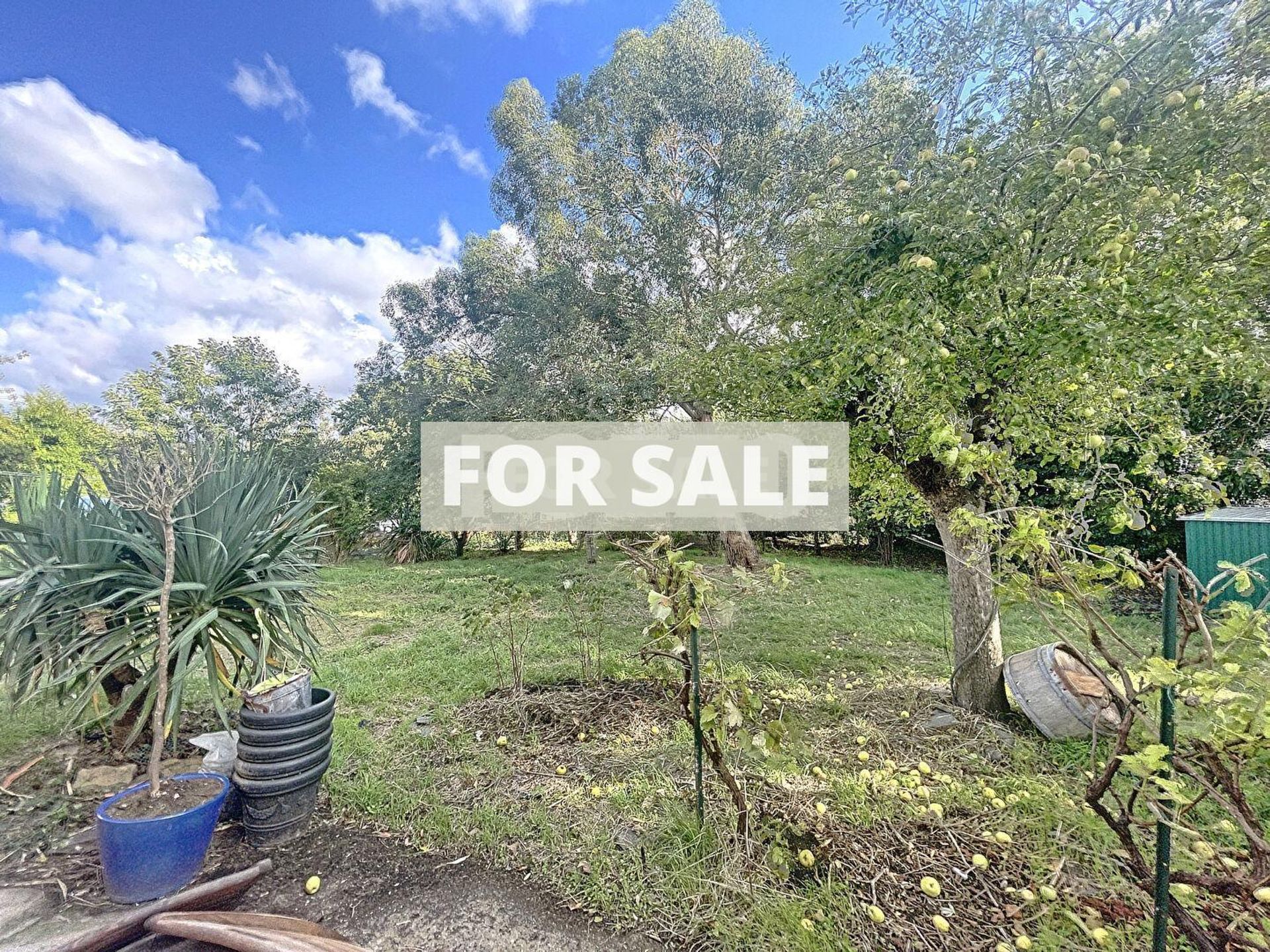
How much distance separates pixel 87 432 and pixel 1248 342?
24298 millimetres

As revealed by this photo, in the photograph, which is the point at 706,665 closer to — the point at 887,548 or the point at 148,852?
the point at 148,852

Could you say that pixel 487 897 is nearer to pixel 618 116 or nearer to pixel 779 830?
pixel 779 830

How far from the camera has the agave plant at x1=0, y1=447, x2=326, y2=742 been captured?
2.11 meters

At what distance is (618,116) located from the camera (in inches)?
265

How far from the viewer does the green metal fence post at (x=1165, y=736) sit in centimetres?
108

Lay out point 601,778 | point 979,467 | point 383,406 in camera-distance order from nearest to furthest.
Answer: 1. point 979,467
2. point 601,778
3. point 383,406

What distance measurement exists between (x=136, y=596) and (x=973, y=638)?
430 centimetres

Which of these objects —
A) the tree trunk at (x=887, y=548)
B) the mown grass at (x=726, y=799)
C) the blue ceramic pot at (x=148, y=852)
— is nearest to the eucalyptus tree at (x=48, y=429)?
the mown grass at (x=726, y=799)

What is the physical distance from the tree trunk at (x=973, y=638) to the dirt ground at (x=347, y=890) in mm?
2275

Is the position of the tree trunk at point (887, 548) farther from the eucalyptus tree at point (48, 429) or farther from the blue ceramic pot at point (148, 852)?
the eucalyptus tree at point (48, 429)

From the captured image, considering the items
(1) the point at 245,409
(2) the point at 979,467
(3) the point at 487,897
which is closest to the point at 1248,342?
(2) the point at 979,467

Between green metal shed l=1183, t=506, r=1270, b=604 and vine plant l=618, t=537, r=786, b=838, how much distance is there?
466cm

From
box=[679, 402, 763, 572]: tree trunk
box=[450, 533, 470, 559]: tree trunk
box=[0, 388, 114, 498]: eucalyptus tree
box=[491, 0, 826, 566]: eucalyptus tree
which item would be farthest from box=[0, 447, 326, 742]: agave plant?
box=[0, 388, 114, 498]: eucalyptus tree

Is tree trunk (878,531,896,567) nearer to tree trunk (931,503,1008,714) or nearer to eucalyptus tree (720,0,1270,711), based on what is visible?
tree trunk (931,503,1008,714)
